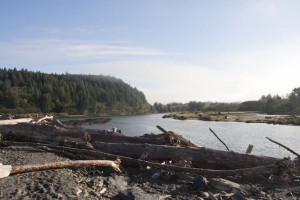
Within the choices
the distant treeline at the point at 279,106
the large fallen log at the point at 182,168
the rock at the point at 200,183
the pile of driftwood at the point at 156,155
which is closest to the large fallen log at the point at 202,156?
the pile of driftwood at the point at 156,155

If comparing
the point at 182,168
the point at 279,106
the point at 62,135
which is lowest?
the point at 182,168

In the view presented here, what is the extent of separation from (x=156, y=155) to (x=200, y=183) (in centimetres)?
291

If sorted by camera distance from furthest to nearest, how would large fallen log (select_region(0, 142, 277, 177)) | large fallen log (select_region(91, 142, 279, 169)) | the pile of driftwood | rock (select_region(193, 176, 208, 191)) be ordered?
large fallen log (select_region(91, 142, 279, 169)), the pile of driftwood, large fallen log (select_region(0, 142, 277, 177)), rock (select_region(193, 176, 208, 191))

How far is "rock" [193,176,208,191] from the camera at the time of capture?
1170cm

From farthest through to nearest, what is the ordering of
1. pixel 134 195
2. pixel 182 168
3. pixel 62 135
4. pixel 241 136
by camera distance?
1. pixel 241 136
2. pixel 62 135
3. pixel 182 168
4. pixel 134 195

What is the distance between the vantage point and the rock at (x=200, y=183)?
460 inches

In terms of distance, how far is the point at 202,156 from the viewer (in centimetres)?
1388

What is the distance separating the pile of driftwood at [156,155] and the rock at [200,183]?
87 cm

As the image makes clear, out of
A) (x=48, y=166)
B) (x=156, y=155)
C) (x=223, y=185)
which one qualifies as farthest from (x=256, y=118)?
(x=48, y=166)

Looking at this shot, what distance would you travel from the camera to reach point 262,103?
562 feet

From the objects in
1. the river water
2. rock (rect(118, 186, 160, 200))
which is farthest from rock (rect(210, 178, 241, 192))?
the river water

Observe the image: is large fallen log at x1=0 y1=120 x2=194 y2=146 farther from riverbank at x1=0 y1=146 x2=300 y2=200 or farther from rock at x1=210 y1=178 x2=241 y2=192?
rock at x1=210 y1=178 x2=241 y2=192

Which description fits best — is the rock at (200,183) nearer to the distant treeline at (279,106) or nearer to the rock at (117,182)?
the rock at (117,182)

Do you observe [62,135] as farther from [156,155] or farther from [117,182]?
[117,182]
